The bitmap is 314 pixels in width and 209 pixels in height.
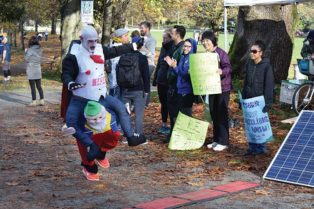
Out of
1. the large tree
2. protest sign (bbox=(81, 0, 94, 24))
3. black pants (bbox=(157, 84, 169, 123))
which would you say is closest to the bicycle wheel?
black pants (bbox=(157, 84, 169, 123))

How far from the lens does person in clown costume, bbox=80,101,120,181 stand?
7.30 m

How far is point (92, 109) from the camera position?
287 inches

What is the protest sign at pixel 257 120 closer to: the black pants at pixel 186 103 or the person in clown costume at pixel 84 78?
the black pants at pixel 186 103

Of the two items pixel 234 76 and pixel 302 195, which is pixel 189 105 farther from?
pixel 234 76

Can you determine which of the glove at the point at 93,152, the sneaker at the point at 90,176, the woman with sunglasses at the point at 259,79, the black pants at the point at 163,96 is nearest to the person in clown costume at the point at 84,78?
the glove at the point at 93,152

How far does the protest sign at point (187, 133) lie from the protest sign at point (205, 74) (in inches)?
22.9

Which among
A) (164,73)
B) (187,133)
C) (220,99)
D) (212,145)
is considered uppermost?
(164,73)

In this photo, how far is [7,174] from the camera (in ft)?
26.9

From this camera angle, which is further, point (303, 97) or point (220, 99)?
point (303, 97)

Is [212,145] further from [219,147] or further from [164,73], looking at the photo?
[164,73]

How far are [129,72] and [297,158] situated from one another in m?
3.34

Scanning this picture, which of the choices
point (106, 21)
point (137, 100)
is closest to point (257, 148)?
point (137, 100)

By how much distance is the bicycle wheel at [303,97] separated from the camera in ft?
42.7

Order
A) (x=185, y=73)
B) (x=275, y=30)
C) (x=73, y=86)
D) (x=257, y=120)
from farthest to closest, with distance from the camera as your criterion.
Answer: (x=275, y=30)
(x=185, y=73)
(x=257, y=120)
(x=73, y=86)
